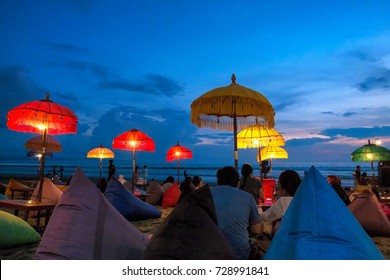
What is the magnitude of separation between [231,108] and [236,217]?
11.2 ft

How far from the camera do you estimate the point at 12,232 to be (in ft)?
11.5

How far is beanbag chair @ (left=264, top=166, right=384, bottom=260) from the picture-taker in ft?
4.61

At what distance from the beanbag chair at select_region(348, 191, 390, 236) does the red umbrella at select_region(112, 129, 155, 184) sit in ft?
23.3

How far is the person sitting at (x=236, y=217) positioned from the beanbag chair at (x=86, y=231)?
2.31ft

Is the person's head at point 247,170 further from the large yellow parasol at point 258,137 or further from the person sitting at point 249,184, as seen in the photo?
the large yellow parasol at point 258,137

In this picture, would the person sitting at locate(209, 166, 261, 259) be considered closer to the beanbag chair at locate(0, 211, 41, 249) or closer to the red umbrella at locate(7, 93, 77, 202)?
the beanbag chair at locate(0, 211, 41, 249)

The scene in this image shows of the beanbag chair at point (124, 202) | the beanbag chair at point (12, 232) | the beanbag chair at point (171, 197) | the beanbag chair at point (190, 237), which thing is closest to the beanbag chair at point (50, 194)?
the beanbag chair at point (124, 202)

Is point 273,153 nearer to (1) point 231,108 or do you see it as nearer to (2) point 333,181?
(2) point 333,181

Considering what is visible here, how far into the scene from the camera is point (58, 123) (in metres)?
5.77

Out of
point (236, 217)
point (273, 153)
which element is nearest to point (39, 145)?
point (273, 153)
